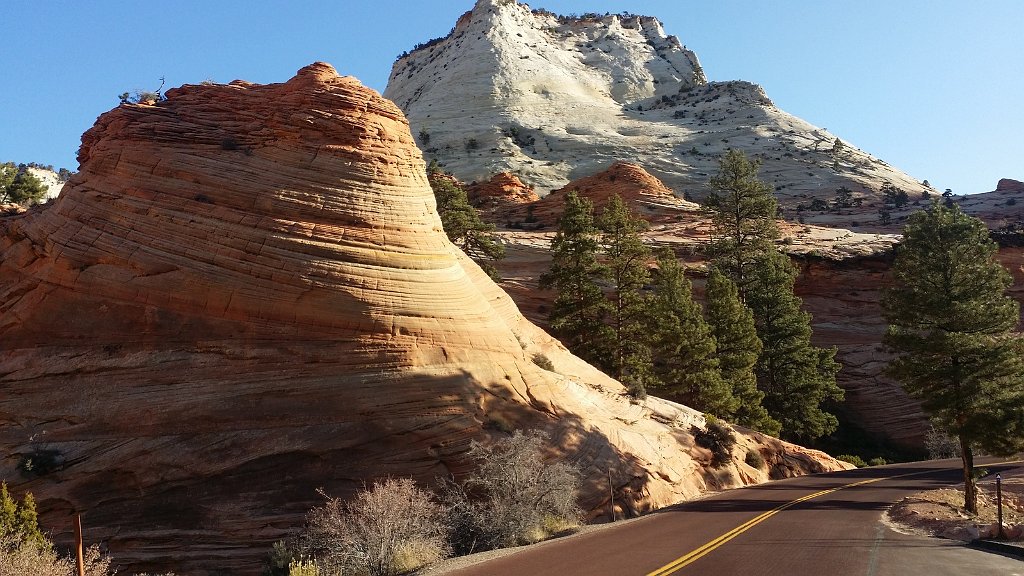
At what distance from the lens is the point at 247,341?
16.7 metres

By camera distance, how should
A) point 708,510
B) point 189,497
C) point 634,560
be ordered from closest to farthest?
1. point 634,560
2. point 189,497
3. point 708,510

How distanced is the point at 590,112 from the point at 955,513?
333ft

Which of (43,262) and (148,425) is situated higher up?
(43,262)

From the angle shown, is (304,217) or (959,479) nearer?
(304,217)

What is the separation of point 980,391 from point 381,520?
61.4 ft

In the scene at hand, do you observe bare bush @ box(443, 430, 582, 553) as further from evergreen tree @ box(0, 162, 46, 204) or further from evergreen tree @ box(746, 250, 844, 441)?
evergreen tree @ box(0, 162, 46, 204)

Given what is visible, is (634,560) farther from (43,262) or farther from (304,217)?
(43,262)

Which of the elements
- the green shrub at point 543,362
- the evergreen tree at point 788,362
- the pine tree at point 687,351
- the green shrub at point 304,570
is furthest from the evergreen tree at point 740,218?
the green shrub at point 304,570

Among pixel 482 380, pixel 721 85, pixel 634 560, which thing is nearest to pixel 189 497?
pixel 482 380

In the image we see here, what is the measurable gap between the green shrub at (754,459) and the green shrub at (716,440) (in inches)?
56.5

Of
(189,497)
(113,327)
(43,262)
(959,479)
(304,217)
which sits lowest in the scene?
(959,479)

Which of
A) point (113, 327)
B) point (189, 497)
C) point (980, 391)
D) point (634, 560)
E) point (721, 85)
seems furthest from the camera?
point (721, 85)

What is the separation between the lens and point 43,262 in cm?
1817

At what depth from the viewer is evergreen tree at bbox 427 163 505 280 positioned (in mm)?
40719
